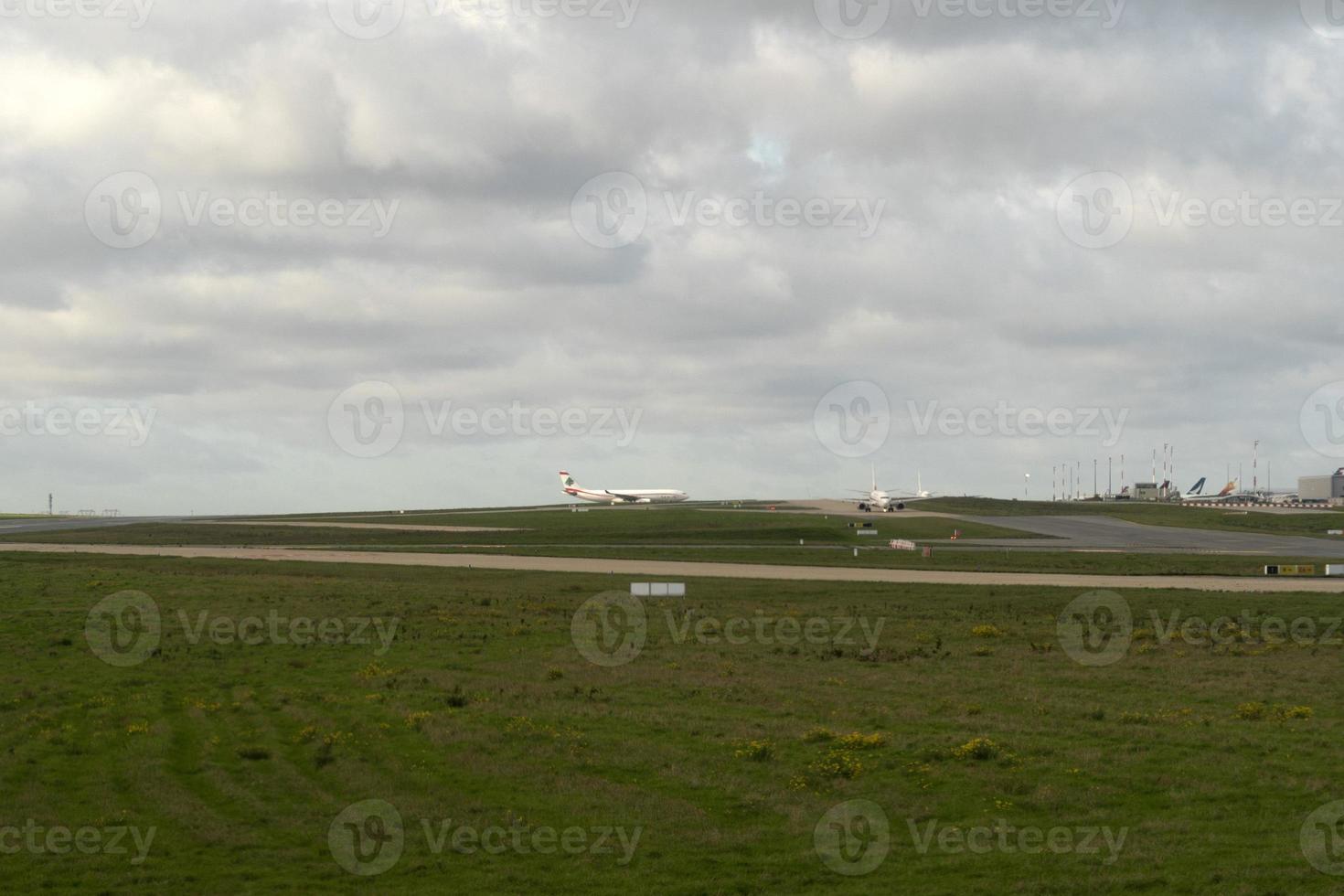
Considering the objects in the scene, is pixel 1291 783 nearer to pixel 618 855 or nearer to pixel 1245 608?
pixel 618 855

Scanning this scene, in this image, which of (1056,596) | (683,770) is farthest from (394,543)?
(683,770)

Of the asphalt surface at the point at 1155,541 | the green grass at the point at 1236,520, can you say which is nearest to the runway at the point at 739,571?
the asphalt surface at the point at 1155,541

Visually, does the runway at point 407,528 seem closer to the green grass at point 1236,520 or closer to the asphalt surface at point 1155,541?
the asphalt surface at point 1155,541

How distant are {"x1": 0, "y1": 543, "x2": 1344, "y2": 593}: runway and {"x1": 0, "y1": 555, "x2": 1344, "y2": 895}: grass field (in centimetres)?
2544

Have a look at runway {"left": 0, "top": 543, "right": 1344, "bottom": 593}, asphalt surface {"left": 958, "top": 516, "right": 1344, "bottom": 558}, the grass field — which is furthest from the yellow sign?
the grass field

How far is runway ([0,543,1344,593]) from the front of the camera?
75.6 m

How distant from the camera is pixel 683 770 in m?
27.5

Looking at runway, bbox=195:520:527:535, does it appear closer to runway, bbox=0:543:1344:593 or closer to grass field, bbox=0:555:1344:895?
runway, bbox=0:543:1344:593

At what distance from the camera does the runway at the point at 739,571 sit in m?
75.6

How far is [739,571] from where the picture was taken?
8456 centimetres

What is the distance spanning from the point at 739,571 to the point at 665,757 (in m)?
56.1

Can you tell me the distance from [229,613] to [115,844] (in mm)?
34172

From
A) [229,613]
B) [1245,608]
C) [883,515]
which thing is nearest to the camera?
[229,613]

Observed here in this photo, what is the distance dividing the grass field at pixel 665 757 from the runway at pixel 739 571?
25.4m
